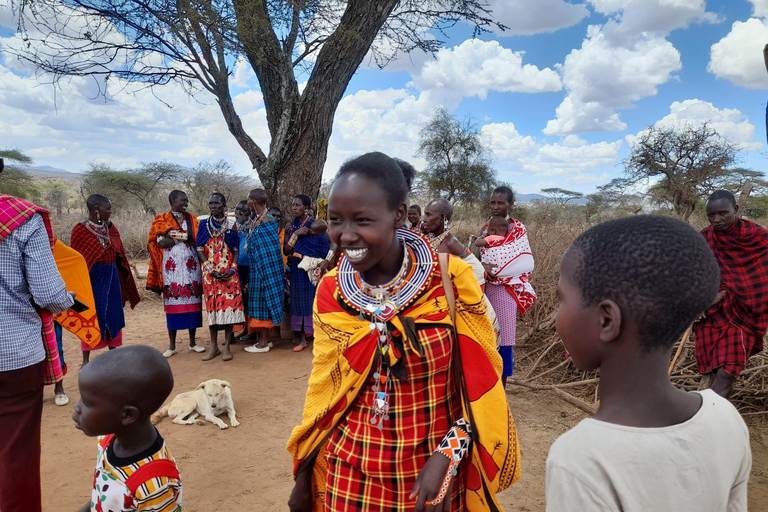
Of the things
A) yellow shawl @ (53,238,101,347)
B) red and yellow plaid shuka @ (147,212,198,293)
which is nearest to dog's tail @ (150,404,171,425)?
yellow shawl @ (53,238,101,347)

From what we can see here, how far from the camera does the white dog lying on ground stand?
13.4 feet

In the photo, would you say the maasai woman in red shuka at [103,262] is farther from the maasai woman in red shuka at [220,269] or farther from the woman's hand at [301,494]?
A: the woman's hand at [301,494]

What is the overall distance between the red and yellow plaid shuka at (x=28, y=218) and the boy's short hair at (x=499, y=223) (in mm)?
3381

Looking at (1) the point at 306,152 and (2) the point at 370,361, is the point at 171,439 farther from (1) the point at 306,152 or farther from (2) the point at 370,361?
(1) the point at 306,152

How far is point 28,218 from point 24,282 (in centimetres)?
32

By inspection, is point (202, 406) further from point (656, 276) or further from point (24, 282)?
point (656, 276)

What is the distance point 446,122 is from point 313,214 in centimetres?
1980

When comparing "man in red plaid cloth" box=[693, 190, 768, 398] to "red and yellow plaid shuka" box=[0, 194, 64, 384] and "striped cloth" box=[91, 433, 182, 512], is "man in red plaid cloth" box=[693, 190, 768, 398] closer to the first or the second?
"striped cloth" box=[91, 433, 182, 512]

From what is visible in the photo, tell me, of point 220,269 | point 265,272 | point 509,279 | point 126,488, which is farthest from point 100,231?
point 509,279

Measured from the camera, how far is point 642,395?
91 cm

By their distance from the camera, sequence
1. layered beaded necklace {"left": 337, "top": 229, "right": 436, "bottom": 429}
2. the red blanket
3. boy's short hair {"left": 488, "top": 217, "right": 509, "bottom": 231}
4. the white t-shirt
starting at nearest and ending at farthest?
1. the white t-shirt
2. layered beaded necklace {"left": 337, "top": 229, "right": 436, "bottom": 429}
3. boy's short hair {"left": 488, "top": 217, "right": 509, "bottom": 231}
4. the red blanket

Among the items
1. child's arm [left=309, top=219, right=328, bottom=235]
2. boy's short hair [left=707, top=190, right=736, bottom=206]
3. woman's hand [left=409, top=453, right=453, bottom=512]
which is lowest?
woman's hand [left=409, top=453, right=453, bottom=512]

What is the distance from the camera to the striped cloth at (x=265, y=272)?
5.80 meters

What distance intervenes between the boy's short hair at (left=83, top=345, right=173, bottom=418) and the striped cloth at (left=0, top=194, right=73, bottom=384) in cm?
92
